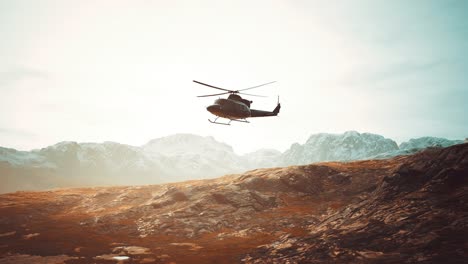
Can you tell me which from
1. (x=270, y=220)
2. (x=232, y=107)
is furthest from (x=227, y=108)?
(x=270, y=220)

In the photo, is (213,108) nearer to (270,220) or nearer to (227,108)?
(227,108)

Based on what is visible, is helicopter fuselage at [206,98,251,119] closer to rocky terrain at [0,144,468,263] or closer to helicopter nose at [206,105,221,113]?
helicopter nose at [206,105,221,113]

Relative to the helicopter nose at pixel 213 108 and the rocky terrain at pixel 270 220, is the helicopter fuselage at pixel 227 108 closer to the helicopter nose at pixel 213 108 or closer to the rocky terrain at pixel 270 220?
the helicopter nose at pixel 213 108

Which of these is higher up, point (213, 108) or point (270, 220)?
point (213, 108)

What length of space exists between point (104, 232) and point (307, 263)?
110 feet

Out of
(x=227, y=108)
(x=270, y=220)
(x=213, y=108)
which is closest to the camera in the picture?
(x=213, y=108)

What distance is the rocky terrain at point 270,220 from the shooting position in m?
23.2

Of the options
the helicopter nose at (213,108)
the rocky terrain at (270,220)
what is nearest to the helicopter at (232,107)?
the helicopter nose at (213,108)

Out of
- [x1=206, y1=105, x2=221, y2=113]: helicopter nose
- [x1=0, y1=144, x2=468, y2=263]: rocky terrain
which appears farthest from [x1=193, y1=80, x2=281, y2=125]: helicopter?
[x1=0, y1=144, x2=468, y2=263]: rocky terrain

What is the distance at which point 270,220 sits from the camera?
4572 centimetres

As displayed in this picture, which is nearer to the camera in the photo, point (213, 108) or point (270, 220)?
point (213, 108)

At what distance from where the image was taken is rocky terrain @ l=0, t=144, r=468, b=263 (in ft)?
76.3

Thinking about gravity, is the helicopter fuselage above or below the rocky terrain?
above

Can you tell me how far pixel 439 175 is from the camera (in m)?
29.1
